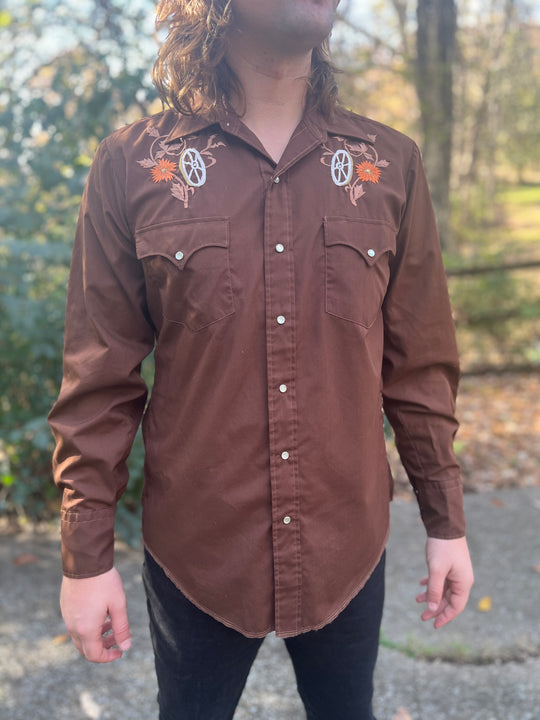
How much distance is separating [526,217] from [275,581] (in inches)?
366

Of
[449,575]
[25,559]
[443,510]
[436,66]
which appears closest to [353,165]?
[443,510]

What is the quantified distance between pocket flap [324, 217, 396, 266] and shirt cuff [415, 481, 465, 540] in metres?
0.55

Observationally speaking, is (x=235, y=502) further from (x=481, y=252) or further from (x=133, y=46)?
(x=481, y=252)

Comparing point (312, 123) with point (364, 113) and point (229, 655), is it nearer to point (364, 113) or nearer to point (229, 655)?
point (229, 655)

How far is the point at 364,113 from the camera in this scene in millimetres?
6543

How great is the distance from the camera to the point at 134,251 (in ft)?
4.14

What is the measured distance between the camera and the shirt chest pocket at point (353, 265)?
1.24 meters

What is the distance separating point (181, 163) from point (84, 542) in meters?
0.78

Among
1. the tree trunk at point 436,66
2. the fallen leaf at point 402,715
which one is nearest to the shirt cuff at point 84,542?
the fallen leaf at point 402,715

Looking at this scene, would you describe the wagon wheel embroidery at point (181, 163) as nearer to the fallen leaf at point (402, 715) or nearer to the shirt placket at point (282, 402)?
the shirt placket at point (282, 402)

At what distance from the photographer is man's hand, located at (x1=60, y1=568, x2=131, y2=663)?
1221mm

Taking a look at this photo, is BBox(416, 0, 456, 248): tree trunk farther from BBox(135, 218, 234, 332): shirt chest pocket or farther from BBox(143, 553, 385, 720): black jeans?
BBox(143, 553, 385, 720): black jeans

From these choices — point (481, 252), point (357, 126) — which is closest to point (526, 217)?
point (481, 252)

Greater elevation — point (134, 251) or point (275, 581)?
point (134, 251)
